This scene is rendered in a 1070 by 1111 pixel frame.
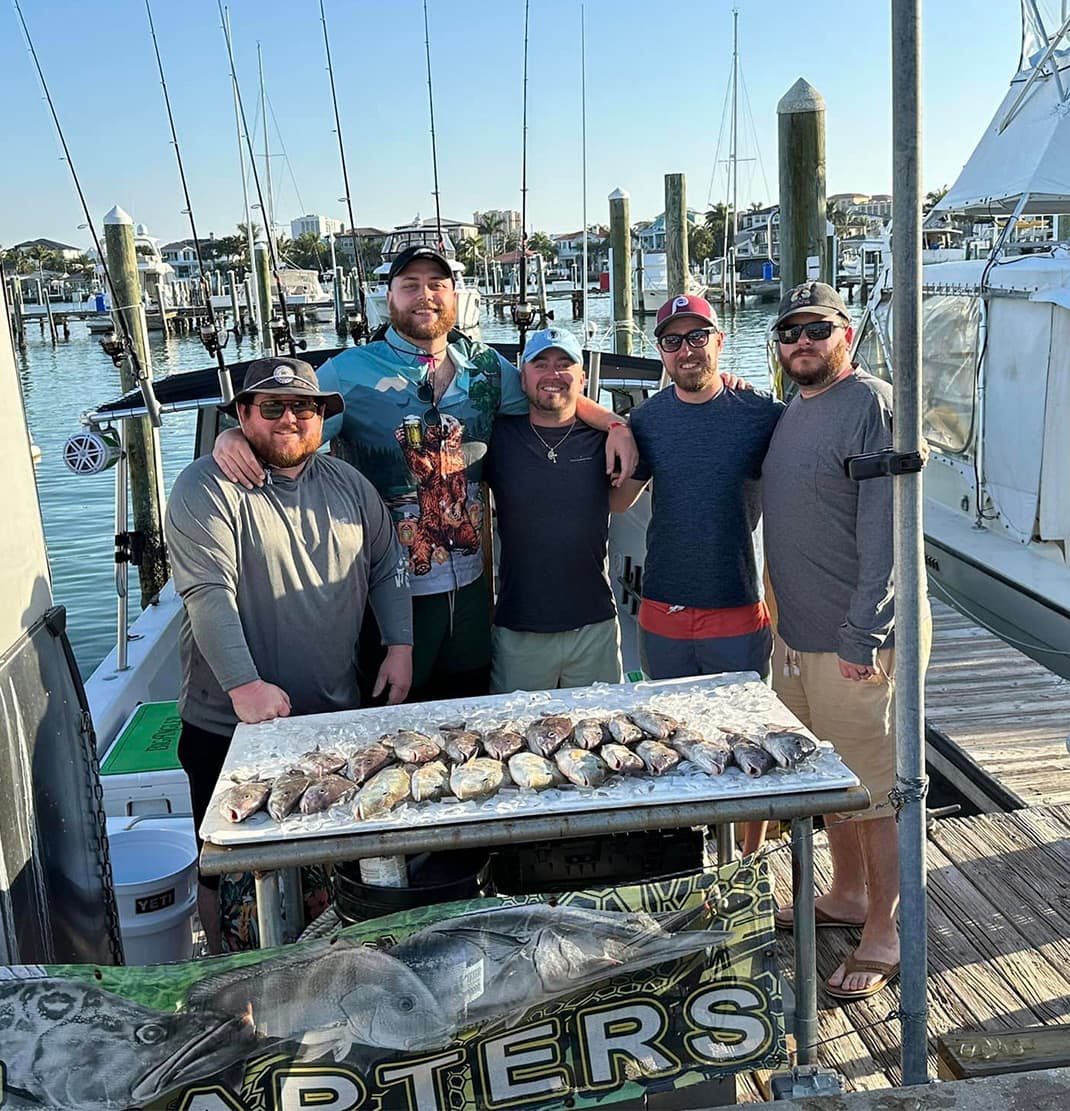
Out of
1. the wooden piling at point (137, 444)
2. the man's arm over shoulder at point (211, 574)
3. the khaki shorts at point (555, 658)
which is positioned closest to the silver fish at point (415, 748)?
the man's arm over shoulder at point (211, 574)

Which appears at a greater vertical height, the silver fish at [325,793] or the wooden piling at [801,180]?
the wooden piling at [801,180]

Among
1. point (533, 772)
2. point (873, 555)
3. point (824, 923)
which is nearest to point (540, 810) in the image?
point (533, 772)

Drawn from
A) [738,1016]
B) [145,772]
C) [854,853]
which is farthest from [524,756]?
[145,772]

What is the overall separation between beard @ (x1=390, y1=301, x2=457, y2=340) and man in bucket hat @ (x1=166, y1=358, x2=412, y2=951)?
1.26ft

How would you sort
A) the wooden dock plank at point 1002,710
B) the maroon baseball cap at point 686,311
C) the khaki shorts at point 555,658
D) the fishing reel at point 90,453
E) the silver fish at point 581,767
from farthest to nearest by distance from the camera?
the fishing reel at point 90,453, the wooden dock plank at point 1002,710, the khaki shorts at point 555,658, the maroon baseball cap at point 686,311, the silver fish at point 581,767

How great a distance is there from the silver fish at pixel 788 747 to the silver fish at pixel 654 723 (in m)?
0.23

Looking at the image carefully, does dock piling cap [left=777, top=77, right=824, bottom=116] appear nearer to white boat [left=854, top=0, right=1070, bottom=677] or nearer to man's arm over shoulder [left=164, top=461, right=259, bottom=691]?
white boat [left=854, top=0, right=1070, bottom=677]

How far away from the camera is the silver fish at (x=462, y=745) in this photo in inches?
99.0

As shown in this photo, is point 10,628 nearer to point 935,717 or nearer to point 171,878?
point 171,878

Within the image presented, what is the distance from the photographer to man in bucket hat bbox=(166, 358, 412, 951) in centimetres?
290

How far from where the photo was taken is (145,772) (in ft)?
15.2

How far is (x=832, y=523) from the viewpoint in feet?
10.3

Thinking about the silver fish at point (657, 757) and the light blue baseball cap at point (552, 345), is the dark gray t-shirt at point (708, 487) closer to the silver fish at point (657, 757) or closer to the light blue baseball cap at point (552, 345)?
the light blue baseball cap at point (552, 345)

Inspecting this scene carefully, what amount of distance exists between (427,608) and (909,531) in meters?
1.78
